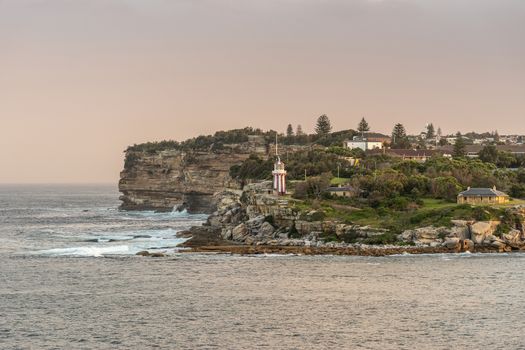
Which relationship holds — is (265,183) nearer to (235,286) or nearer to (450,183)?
(450,183)

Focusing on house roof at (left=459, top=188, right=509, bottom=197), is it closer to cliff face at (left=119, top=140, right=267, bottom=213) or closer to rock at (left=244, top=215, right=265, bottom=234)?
rock at (left=244, top=215, right=265, bottom=234)

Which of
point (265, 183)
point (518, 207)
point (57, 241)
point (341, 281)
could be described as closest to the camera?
point (341, 281)

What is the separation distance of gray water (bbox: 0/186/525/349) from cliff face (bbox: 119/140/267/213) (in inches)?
2913

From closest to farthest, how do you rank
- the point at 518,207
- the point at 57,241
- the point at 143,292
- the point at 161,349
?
the point at 161,349
the point at 143,292
the point at 518,207
the point at 57,241

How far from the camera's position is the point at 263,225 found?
81125 mm

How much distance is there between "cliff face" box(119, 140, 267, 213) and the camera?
15200cm

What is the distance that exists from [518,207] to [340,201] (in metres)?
18.8

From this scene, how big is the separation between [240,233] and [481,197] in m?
25.2

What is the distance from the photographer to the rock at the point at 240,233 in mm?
81250

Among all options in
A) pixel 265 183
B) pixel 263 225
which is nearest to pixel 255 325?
pixel 263 225

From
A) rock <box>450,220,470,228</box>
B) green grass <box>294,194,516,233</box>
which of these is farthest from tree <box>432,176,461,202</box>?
rock <box>450,220,470,228</box>

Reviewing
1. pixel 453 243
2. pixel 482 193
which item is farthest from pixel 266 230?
pixel 482 193

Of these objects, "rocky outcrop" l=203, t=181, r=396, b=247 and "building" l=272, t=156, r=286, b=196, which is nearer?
"rocky outcrop" l=203, t=181, r=396, b=247

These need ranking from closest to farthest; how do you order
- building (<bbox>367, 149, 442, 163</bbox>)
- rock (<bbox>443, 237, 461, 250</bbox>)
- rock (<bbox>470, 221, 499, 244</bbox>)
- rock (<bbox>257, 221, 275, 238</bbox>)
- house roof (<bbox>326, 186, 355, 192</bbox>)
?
rock (<bbox>443, 237, 461, 250</bbox>)
rock (<bbox>470, 221, 499, 244</bbox>)
rock (<bbox>257, 221, 275, 238</bbox>)
house roof (<bbox>326, 186, 355, 192</bbox>)
building (<bbox>367, 149, 442, 163</bbox>)
